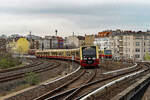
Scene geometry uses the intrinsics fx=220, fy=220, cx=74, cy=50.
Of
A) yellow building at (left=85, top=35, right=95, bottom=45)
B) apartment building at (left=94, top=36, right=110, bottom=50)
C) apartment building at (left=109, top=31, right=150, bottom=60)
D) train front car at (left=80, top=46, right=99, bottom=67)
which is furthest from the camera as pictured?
yellow building at (left=85, top=35, right=95, bottom=45)

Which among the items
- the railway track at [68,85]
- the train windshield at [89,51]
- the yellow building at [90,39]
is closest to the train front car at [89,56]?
the train windshield at [89,51]

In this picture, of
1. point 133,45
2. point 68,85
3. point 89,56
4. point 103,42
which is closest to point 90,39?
point 103,42

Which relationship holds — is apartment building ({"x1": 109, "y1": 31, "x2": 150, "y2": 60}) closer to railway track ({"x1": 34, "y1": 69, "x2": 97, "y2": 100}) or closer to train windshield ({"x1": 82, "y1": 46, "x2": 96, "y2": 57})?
train windshield ({"x1": 82, "y1": 46, "x2": 96, "y2": 57})

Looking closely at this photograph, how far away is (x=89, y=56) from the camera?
27219 mm

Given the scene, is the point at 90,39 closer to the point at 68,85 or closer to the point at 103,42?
the point at 103,42

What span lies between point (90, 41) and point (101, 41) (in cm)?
2202

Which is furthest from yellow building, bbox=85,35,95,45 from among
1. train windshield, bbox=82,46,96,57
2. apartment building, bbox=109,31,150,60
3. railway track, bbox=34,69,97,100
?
railway track, bbox=34,69,97,100

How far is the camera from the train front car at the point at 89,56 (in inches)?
1072

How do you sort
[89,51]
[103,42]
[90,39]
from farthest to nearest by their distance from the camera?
1. [90,39]
2. [103,42]
3. [89,51]

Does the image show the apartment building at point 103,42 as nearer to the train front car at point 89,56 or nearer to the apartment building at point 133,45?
the apartment building at point 133,45

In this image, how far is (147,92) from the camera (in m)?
A: 13.6

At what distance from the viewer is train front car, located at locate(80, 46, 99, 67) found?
2722 cm

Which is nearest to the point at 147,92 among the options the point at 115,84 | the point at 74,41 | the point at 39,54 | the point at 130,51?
the point at 115,84

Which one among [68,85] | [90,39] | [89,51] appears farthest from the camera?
[90,39]
